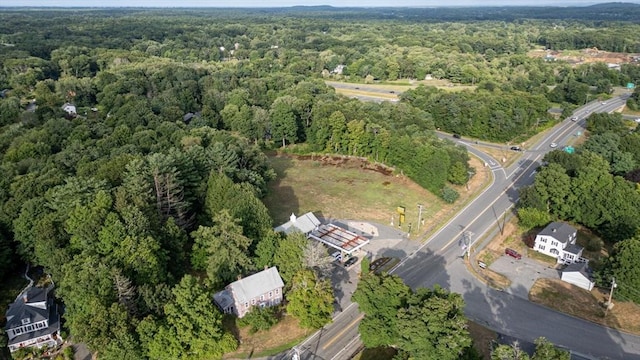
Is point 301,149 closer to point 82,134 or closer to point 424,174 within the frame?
point 424,174

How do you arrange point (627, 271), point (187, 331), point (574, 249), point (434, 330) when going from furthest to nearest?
point (574, 249), point (627, 271), point (187, 331), point (434, 330)

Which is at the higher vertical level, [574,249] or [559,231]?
[559,231]

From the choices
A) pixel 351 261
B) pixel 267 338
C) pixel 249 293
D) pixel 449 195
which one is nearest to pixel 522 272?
pixel 449 195

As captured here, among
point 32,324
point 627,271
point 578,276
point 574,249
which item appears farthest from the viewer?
point 574,249

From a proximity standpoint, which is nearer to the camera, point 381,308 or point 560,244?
point 381,308

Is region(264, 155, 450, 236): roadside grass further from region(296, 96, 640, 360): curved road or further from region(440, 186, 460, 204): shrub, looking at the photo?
region(296, 96, 640, 360): curved road

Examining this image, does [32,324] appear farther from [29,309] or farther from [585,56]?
[585,56]

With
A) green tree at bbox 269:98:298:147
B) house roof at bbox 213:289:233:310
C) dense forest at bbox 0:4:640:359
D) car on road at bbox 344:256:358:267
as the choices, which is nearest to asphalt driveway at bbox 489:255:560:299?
dense forest at bbox 0:4:640:359
